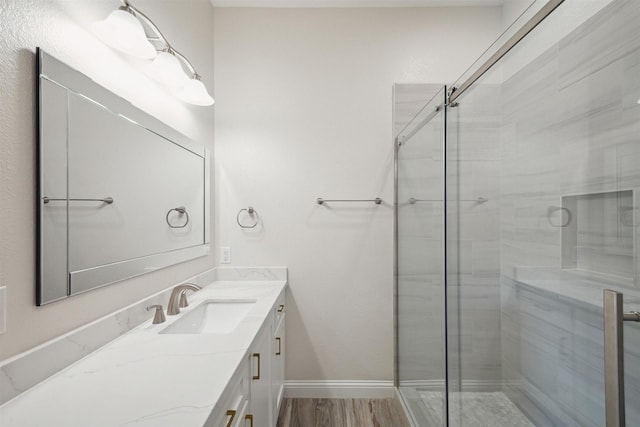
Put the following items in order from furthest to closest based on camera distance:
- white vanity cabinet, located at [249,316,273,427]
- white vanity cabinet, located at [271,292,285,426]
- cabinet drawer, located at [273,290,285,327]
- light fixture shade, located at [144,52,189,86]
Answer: cabinet drawer, located at [273,290,285,327], white vanity cabinet, located at [271,292,285,426], light fixture shade, located at [144,52,189,86], white vanity cabinet, located at [249,316,273,427]

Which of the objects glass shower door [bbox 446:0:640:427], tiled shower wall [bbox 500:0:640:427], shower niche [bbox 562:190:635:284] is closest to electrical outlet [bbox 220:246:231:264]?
glass shower door [bbox 446:0:640:427]

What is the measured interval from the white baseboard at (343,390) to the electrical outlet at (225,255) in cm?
100

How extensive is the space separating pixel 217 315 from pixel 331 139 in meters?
1.37

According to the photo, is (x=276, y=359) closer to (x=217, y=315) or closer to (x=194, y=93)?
(x=217, y=315)

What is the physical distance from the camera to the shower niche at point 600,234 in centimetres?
64

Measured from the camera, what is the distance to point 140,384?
887 millimetres

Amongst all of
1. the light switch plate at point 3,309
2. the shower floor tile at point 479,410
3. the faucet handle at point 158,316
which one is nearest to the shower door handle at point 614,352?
the shower floor tile at point 479,410

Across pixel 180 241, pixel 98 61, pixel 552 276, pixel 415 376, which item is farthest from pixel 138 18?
pixel 415 376

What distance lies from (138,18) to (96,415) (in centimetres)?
138

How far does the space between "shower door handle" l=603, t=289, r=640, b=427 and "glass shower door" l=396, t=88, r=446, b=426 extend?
2.94ft

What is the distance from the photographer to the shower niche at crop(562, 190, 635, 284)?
0.64 metres

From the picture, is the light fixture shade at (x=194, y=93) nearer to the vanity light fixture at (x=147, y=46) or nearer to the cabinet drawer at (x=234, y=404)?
the vanity light fixture at (x=147, y=46)

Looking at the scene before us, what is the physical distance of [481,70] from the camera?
1.21m

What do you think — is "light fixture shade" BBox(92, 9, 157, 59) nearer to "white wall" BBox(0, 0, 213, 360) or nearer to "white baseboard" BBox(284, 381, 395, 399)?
"white wall" BBox(0, 0, 213, 360)
